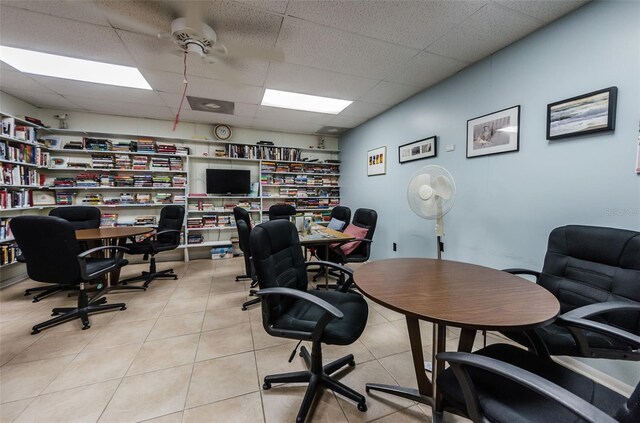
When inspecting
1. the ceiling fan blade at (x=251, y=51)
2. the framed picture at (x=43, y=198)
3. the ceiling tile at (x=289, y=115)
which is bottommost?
the framed picture at (x=43, y=198)

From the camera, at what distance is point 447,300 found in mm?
1043

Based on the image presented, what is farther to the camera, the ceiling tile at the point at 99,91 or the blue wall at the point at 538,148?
the ceiling tile at the point at 99,91

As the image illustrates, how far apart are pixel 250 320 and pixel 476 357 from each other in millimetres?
1993

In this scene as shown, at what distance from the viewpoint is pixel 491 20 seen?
5.83ft

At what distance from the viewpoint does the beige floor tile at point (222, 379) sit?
1426mm

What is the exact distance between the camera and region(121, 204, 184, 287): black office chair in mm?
3143

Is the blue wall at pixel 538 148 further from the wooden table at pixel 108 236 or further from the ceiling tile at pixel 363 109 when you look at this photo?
the wooden table at pixel 108 236

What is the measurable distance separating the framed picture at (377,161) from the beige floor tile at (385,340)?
2.31 metres

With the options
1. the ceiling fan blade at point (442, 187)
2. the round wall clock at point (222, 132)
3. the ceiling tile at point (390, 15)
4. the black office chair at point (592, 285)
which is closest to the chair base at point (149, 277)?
the round wall clock at point (222, 132)

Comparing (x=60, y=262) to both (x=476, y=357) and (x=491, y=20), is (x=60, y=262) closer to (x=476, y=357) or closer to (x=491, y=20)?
(x=476, y=357)

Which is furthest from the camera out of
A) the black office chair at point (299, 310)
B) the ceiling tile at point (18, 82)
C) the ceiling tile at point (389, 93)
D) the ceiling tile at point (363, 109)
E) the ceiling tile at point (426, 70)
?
the ceiling tile at point (363, 109)

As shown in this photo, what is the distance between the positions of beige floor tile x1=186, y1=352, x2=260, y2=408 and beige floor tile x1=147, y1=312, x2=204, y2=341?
53cm

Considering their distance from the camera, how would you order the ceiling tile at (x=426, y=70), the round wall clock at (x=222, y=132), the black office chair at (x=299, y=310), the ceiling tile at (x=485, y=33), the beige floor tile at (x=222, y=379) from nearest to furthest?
the black office chair at (x=299, y=310), the beige floor tile at (x=222, y=379), the ceiling tile at (x=485, y=33), the ceiling tile at (x=426, y=70), the round wall clock at (x=222, y=132)

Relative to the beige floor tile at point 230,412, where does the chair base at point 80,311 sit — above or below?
above
